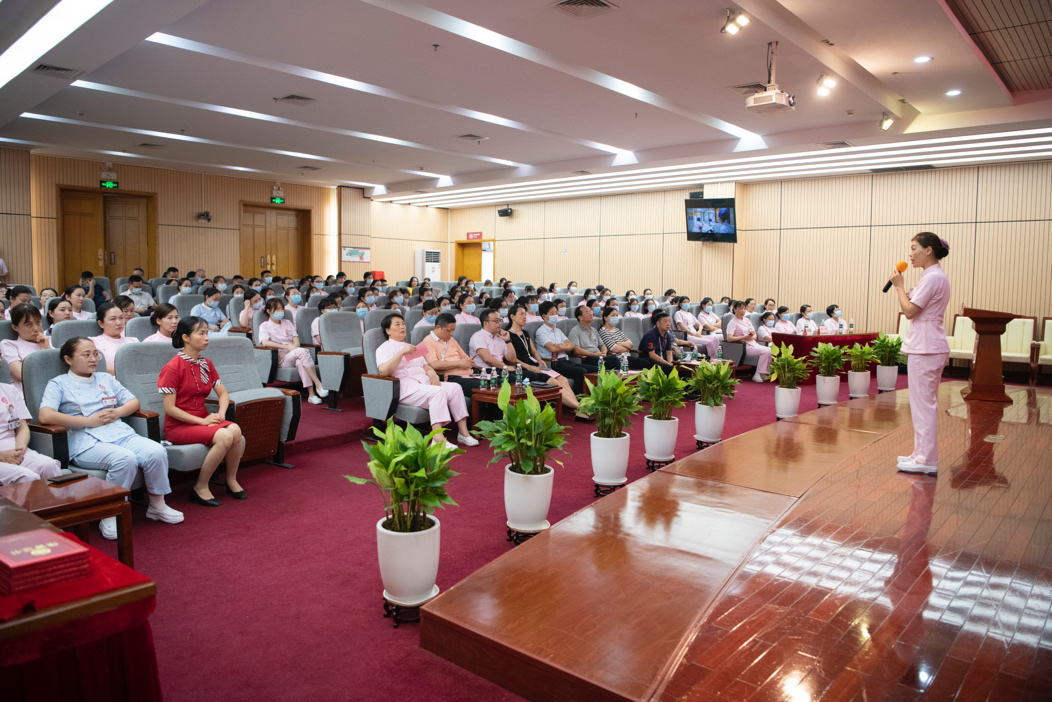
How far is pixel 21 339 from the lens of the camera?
4.53 metres

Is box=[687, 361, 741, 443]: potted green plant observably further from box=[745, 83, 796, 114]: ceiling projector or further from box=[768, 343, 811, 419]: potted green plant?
box=[745, 83, 796, 114]: ceiling projector

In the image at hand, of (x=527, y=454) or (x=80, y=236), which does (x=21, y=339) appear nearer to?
(x=527, y=454)

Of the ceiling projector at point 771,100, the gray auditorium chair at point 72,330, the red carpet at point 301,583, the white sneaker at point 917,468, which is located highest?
the ceiling projector at point 771,100

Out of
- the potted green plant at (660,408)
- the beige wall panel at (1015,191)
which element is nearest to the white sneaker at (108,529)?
the potted green plant at (660,408)

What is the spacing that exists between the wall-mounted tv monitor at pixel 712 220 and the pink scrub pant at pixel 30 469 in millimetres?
Answer: 12876

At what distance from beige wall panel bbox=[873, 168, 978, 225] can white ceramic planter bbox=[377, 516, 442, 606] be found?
12395mm

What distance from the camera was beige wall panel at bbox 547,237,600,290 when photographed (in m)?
17.2

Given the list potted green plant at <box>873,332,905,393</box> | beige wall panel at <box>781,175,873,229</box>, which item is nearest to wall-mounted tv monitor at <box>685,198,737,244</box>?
beige wall panel at <box>781,175,873,229</box>

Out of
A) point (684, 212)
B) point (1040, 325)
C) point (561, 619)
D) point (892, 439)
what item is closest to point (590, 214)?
point (684, 212)

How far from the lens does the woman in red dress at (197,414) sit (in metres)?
4.16

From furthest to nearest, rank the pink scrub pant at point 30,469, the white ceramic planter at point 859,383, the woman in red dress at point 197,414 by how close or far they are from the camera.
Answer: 1. the white ceramic planter at point 859,383
2. the woman in red dress at point 197,414
3. the pink scrub pant at point 30,469

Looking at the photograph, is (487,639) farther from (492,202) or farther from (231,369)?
(492,202)

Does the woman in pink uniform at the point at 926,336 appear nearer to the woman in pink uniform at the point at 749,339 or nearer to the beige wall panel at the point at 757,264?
the woman in pink uniform at the point at 749,339

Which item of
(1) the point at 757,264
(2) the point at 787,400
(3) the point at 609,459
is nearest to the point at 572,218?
(1) the point at 757,264
